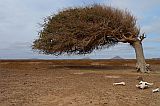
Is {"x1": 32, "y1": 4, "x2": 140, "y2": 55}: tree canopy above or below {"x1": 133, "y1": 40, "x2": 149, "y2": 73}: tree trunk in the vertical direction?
above

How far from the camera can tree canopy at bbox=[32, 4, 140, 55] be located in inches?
1176

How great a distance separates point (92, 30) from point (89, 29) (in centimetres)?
30

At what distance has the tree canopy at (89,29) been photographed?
29859mm

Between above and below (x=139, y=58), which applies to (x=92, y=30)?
above

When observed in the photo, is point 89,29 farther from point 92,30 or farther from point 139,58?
point 139,58

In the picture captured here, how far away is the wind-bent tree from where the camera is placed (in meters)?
Answer: 29.7

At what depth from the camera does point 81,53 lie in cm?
3447

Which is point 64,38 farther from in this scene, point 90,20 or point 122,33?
point 122,33

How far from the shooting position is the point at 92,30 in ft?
97.5

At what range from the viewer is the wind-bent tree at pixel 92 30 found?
97.5 feet

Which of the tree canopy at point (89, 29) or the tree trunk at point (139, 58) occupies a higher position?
the tree canopy at point (89, 29)

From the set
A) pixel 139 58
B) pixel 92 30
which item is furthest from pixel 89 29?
pixel 139 58

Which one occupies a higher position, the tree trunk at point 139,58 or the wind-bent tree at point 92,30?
the wind-bent tree at point 92,30

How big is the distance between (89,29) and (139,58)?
4.67m
